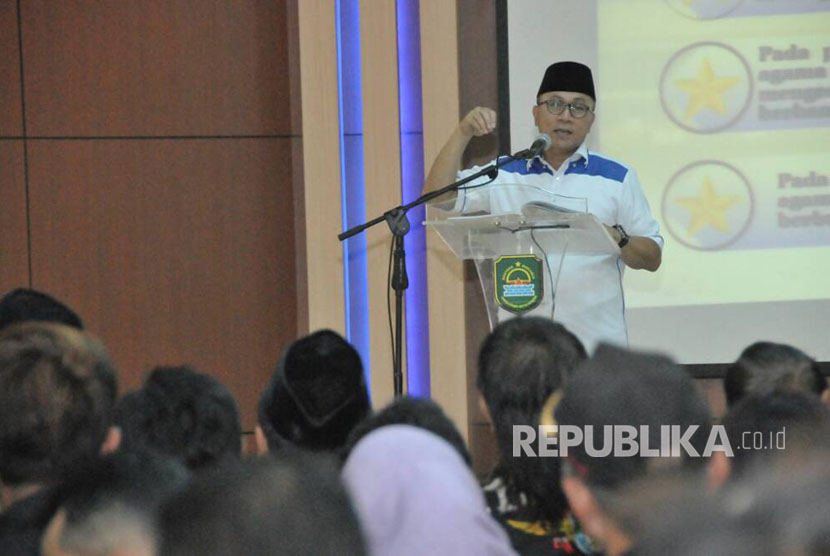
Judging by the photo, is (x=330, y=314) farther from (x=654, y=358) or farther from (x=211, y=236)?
(x=654, y=358)

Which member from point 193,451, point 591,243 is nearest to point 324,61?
point 591,243

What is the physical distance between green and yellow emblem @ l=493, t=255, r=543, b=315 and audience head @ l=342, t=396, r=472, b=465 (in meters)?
1.18

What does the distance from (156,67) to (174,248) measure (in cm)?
77

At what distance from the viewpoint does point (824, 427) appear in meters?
1.21

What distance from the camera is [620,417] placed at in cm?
122

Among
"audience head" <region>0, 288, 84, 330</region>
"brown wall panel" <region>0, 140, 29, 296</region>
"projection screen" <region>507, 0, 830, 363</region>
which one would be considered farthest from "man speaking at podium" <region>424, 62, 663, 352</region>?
"brown wall panel" <region>0, 140, 29, 296</region>

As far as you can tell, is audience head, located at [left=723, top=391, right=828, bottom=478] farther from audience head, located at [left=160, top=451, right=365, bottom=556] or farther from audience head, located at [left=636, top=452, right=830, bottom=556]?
audience head, located at [left=160, top=451, right=365, bottom=556]

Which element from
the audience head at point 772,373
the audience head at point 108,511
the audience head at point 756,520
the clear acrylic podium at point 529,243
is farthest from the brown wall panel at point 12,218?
the audience head at point 756,520

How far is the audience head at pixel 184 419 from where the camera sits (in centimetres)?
183

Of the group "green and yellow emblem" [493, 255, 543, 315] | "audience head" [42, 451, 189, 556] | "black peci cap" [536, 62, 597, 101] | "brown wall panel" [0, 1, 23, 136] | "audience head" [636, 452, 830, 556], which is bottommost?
"audience head" [42, 451, 189, 556]

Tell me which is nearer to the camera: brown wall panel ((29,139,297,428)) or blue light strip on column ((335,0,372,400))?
blue light strip on column ((335,0,372,400))

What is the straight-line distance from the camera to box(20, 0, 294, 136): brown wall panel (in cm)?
456

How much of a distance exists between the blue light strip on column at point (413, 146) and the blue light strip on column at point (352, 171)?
0.58 feet

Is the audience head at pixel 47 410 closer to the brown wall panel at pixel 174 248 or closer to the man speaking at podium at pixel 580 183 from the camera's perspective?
the man speaking at podium at pixel 580 183
